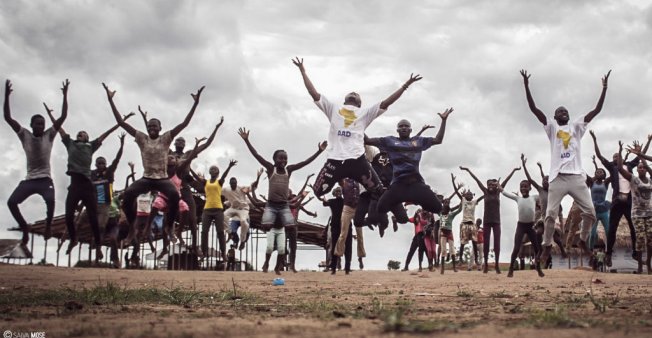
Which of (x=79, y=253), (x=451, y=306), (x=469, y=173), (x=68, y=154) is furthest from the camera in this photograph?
(x=79, y=253)

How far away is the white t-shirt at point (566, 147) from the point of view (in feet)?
35.7

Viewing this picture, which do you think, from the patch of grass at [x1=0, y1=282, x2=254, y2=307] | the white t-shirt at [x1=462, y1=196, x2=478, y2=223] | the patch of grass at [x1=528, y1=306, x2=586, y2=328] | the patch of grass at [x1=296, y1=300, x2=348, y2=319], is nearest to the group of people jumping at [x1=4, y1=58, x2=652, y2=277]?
the white t-shirt at [x1=462, y1=196, x2=478, y2=223]

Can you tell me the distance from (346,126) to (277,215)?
3.16m

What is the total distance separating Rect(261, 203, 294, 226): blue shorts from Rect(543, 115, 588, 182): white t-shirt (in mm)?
4716

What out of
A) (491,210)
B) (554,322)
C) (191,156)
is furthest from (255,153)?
(554,322)

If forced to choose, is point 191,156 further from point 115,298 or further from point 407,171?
point 115,298

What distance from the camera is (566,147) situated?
1097cm

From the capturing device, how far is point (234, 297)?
24.4 feet

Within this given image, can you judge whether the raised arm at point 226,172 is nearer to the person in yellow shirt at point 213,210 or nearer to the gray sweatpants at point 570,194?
the person in yellow shirt at point 213,210

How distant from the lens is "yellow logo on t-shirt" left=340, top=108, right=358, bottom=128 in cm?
1072

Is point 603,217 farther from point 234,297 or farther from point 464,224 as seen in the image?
point 234,297

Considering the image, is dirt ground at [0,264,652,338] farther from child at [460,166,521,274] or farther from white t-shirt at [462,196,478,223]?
white t-shirt at [462,196,478,223]

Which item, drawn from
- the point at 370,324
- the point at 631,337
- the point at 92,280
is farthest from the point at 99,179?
the point at 631,337

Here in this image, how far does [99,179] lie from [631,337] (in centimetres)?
1237
